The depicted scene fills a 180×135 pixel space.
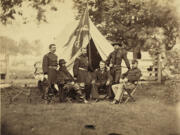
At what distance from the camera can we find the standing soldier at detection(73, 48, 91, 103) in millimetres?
3295

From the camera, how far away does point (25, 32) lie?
2877mm

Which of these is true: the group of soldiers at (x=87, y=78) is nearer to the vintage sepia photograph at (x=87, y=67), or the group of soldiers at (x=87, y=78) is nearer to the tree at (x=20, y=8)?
the vintage sepia photograph at (x=87, y=67)

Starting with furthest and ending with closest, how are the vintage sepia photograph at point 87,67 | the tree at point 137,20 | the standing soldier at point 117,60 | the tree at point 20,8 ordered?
the standing soldier at point 117,60
the tree at point 137,20
the tree at point 20,8
the vintage sepia photograph at point 87,67

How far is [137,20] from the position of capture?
3320 millimetres

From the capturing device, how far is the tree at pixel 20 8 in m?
2.84

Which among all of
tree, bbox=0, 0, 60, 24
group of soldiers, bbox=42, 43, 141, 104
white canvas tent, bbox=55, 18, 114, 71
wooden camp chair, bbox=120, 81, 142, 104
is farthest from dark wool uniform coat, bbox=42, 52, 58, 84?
wooden camp chair, bbox=120, 81, 142, 104

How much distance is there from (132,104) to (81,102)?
65 cm

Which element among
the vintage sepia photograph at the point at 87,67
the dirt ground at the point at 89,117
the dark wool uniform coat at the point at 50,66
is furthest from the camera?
the dark wool uniform coat at the point at 50,66

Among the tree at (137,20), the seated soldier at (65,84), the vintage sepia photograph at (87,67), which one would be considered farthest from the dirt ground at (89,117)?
the tree at (137,20)

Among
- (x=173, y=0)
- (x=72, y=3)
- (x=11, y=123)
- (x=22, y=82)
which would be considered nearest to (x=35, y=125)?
(x=11, y=123)

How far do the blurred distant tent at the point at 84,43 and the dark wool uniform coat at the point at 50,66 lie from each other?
0.57 ft

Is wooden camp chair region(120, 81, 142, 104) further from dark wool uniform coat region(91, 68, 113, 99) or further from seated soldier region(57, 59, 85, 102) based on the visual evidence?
seated soldier region(57, 59, 85, 102)

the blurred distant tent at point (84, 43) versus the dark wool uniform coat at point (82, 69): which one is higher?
the blurred distant tent at point (84, 43)

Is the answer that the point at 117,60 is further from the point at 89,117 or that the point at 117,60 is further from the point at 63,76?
the point at 89,117
